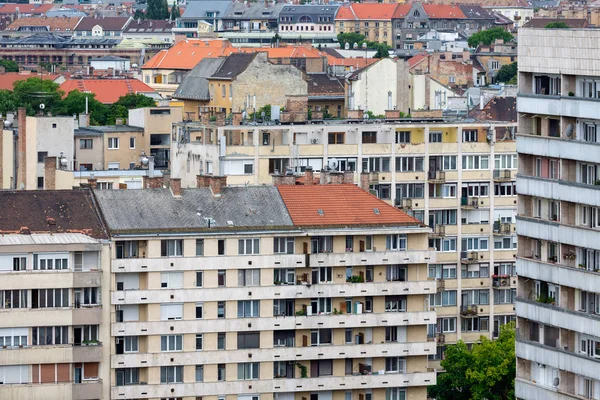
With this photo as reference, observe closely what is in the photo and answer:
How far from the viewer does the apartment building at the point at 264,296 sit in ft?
321

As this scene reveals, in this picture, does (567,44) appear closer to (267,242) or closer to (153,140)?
(267,242)

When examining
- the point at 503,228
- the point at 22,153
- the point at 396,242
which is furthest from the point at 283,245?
the point at 22,153

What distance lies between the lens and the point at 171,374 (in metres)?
98.1

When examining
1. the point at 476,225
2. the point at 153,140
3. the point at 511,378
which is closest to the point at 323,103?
the point at 153,140

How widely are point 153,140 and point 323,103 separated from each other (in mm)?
41210

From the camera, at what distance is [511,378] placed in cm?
10475

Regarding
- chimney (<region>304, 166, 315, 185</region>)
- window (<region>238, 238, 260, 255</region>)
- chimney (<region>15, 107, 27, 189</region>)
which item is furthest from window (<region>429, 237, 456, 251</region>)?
chimney (<region>15, 107, 27, 189</region>)

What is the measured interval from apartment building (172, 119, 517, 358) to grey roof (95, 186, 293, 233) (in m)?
17.4

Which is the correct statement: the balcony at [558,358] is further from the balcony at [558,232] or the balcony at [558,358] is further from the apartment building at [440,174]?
the apartment building at [440,174]

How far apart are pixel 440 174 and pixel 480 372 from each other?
60.1 feet

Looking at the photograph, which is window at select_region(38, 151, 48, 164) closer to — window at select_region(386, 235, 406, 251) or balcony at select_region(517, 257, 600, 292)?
window at select_region(386, 235, 406, 251)

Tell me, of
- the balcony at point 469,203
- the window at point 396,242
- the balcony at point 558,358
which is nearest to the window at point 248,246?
the window at point 396,242

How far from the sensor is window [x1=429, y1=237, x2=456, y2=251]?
120294 millimetres

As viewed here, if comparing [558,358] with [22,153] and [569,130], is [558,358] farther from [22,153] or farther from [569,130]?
[22,153]
